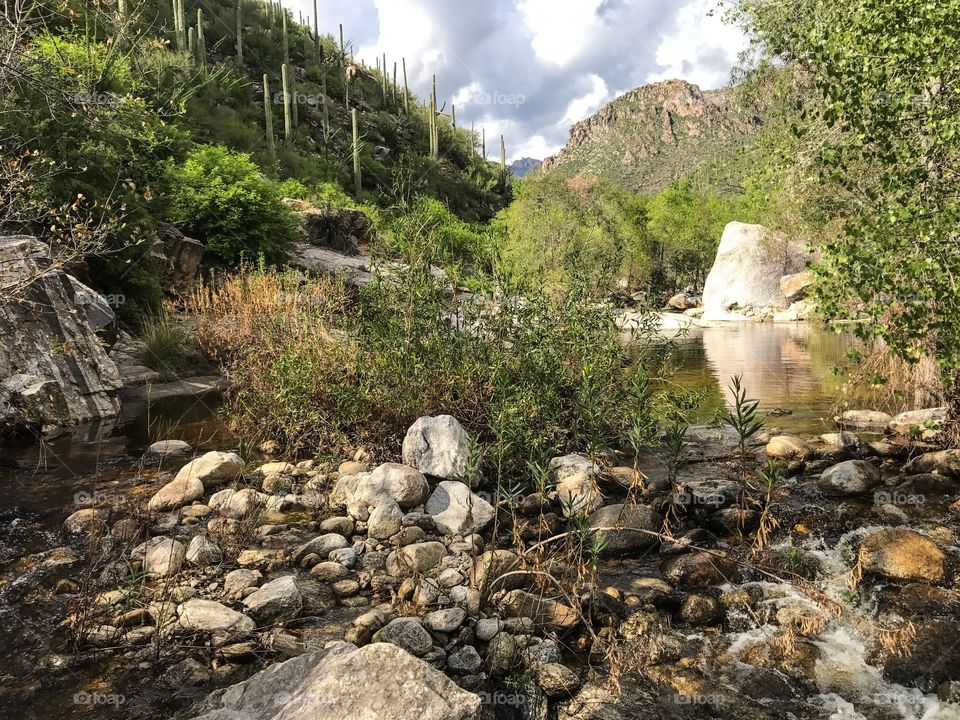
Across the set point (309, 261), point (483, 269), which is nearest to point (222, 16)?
point (309, 261)

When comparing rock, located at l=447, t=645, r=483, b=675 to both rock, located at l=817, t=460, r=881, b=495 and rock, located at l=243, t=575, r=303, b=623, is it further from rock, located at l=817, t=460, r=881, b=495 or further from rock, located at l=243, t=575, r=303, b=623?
rock, located at l=817, t=460, r=881, b=495

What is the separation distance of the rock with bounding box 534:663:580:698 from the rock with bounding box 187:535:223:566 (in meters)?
2.81

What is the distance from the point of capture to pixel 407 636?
13.1 ft

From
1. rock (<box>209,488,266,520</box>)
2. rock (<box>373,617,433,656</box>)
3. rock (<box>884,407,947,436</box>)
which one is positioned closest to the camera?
rock (<box>373,617,433,656</box>)

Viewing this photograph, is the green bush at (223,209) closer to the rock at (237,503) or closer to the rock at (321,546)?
the rock at (237,503)

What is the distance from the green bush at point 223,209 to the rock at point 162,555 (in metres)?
12.9

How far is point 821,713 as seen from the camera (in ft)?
12.0

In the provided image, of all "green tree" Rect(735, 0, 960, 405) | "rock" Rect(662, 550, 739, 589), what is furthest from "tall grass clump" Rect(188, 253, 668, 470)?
"green tree" Rect(735, 0, 960, 405)

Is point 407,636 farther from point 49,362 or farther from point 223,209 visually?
point 223,209

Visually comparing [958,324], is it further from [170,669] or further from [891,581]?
[170,669]

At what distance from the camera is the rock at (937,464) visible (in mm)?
7047

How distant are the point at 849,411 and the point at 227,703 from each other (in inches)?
409

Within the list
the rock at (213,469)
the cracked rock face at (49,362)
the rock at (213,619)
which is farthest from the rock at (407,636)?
the cracked rock face at (49,362)

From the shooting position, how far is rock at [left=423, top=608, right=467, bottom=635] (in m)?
4.12
